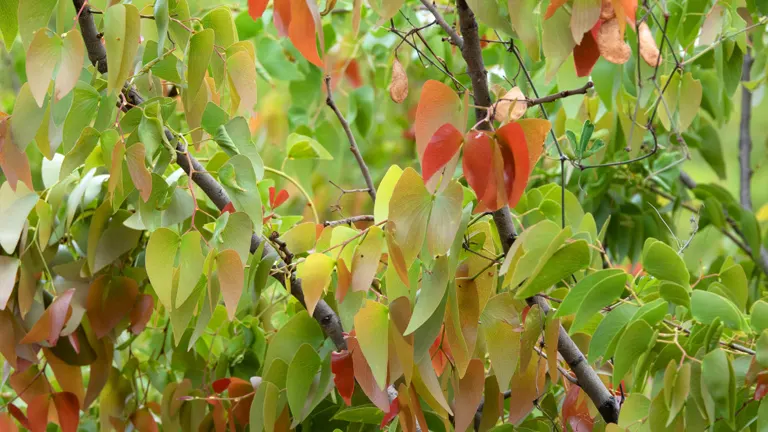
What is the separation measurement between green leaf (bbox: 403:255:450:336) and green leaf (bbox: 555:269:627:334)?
78 mm

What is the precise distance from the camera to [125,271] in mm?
724

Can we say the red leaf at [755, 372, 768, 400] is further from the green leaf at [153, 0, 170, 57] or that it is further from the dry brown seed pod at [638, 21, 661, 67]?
the green leaf at [153, 0, 170, 57]

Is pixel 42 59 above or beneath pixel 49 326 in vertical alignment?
above

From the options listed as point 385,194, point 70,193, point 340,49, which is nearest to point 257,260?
point 385,194

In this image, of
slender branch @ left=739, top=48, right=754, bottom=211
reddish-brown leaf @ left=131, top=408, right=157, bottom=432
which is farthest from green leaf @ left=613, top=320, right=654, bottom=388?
slender branch @ left=739, top=48, right=754, bottom=211

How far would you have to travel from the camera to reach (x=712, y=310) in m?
0.49

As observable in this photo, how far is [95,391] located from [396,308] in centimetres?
34

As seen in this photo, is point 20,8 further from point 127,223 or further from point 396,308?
point 396,308

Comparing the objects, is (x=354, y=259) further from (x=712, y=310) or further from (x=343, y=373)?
(x=712, y=310)

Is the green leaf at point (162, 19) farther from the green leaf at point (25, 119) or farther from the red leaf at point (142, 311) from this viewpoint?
the red leaf at point (142, 311)

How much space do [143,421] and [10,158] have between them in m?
0.31

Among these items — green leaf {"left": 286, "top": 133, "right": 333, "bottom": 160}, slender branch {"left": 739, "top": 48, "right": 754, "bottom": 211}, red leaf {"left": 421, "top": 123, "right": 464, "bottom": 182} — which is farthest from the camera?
slender branch {"left": 739, "top": 48, "right": 754, "bottom": 211}

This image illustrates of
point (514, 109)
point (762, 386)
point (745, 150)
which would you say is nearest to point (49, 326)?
point (514, 109)

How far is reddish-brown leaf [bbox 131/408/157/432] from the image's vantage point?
743mm
